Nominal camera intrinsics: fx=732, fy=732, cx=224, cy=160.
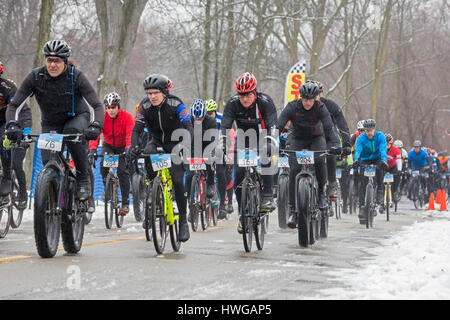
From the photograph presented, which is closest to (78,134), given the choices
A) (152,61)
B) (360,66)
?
(152,61)

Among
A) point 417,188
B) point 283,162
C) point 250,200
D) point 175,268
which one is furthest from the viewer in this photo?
point 417,188

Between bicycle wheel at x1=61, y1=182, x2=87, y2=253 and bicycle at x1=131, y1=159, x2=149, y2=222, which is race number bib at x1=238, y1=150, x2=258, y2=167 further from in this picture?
bicycle at x1=131, y1=159, x2=149, y2=222

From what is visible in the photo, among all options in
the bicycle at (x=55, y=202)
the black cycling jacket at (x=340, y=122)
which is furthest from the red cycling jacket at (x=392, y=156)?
the bicycle at (x=55, y=202)

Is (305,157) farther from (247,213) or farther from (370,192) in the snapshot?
(370,192)

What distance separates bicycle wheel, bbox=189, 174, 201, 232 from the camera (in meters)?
12.4

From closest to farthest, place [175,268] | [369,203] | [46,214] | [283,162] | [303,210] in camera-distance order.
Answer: [175,268] → [46,214] → [303,210] → [283,162] → [369,203]

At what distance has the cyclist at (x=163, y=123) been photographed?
858 cm

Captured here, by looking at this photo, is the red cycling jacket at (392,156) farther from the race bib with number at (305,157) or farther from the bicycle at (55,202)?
the bicycle at (55,202)

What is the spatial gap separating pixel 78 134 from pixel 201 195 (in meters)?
5.18

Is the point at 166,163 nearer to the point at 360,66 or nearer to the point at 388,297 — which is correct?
the point at 388,297

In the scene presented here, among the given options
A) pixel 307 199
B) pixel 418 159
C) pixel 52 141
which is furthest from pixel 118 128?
pixel 418 159

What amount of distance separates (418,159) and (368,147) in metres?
14.1

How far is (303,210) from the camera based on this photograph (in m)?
9.42

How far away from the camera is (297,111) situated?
1063 cm
